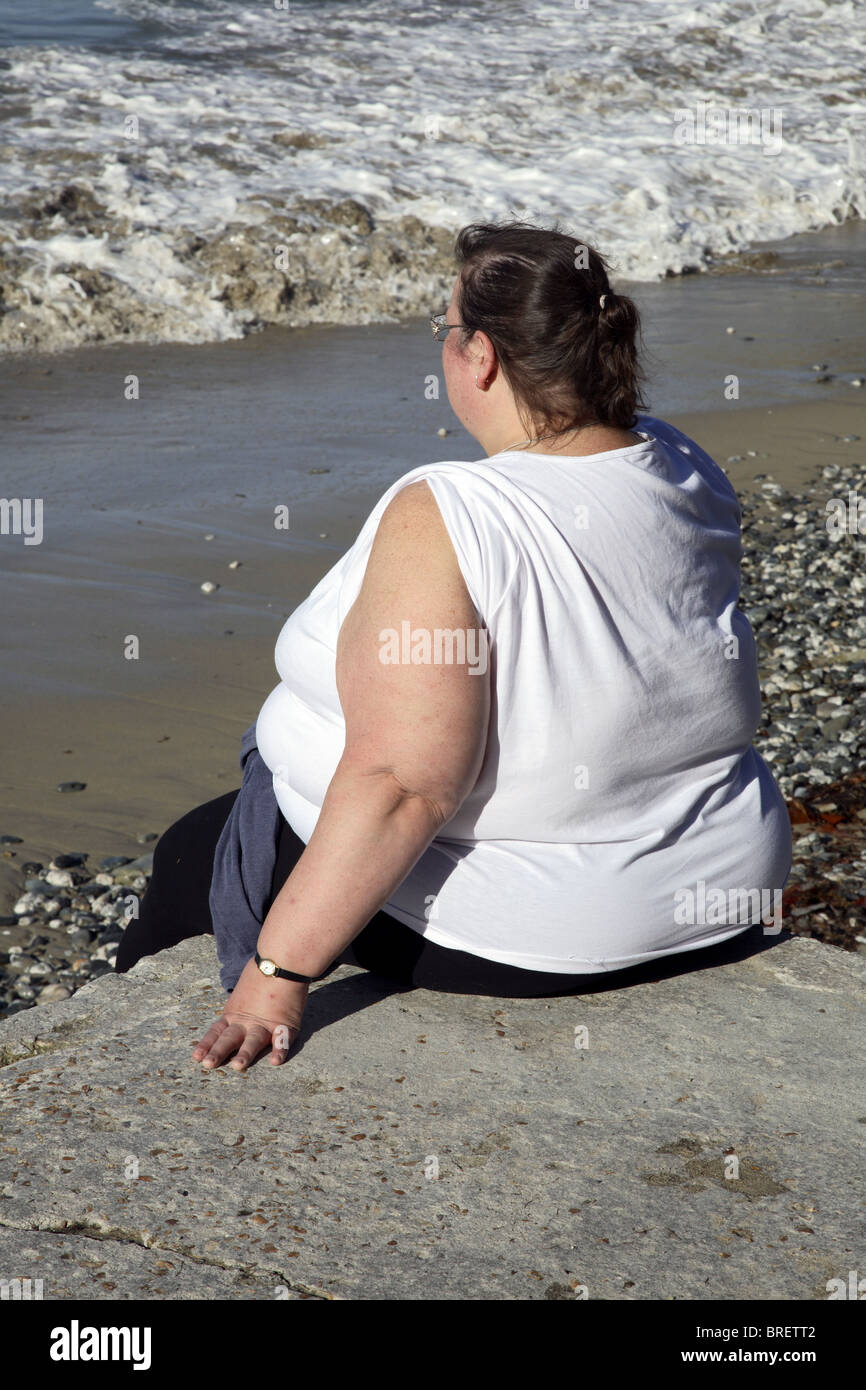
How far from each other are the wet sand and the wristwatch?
244 centimetres

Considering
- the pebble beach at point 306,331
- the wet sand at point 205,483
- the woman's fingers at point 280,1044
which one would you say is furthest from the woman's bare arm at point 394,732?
the wet sand at point 205,483

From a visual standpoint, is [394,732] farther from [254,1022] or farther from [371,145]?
[371,145]

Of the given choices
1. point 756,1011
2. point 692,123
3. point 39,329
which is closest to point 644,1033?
point 756,1011

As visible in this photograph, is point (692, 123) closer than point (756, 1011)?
No

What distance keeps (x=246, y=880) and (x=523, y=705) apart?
30.4 inches

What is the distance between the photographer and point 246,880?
255 centimetres

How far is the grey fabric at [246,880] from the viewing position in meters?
2.52

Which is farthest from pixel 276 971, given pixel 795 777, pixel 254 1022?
pixel 795 777

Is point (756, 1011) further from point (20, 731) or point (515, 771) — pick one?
point (20, 731)

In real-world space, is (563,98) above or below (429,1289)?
above

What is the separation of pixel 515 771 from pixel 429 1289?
0.80 m

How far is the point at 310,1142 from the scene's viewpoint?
213 centimetres
